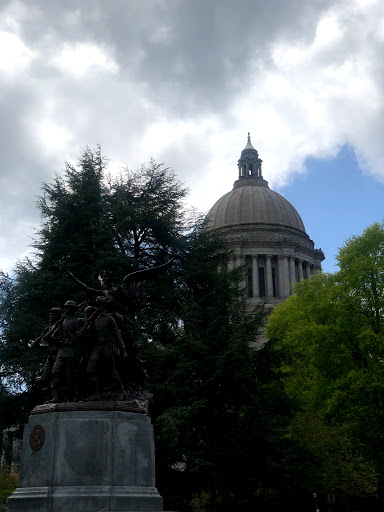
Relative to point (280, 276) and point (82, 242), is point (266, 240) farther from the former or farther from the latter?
point (82, 242)

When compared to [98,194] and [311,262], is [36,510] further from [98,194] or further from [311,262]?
[311,262]

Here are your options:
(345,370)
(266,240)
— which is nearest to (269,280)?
(266,240)

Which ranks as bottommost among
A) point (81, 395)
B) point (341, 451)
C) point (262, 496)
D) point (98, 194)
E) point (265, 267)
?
point (262, 496)

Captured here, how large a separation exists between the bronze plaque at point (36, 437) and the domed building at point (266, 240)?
2047 inches

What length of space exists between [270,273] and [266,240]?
3.88m

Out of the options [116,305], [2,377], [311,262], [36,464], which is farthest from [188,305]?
[311,262]

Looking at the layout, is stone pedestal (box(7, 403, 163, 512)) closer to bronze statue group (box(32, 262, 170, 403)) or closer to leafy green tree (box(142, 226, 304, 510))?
bronze statue group (box(32, 262, 170, 403))

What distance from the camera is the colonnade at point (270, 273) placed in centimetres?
6675

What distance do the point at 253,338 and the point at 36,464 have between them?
13737 millimetres

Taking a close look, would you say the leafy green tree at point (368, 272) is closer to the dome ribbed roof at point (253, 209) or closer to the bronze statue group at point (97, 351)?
the bronze statue group at point (97, 351)

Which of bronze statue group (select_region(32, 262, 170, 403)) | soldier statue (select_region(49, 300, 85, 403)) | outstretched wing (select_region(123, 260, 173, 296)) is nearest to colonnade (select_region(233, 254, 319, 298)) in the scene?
outstretched wing (select_region(123, 260, 173, 296))

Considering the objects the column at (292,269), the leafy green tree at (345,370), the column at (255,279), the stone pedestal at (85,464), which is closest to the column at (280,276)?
the column at (292,269)

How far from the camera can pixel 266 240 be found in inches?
2707

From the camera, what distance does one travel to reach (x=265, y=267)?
6812 cm
